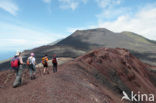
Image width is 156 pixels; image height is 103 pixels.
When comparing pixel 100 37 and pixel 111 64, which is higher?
pixel 100 37

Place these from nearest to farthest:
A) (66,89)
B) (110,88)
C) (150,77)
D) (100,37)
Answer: (66,89), (110,88), (150,77), (100,37)

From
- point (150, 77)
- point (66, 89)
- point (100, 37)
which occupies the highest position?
point (100, 37)

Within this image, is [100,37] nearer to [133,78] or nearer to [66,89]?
[133,78]

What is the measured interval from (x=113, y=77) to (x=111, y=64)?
2.83m

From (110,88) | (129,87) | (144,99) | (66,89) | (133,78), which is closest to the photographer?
(66,89)

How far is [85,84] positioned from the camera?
12.3 m

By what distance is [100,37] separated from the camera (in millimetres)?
130000

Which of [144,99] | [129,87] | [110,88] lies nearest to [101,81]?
[110,88]

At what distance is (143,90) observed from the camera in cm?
2108

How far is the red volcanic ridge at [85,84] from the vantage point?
8.21 m

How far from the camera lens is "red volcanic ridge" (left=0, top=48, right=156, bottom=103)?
8211 mm

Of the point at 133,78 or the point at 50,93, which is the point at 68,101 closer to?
the point at 50,93

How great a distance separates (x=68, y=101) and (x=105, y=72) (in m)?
13.5

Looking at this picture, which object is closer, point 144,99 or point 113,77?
point 144,99
